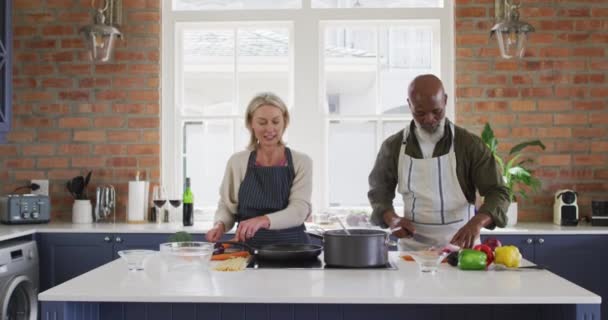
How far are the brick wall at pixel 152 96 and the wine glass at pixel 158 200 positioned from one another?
193 mm

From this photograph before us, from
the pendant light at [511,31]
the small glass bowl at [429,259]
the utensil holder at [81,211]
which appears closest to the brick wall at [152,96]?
the utensil holder at [81,211]

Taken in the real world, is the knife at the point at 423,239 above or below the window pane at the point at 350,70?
below

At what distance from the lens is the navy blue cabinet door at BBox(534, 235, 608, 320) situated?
12.9 feet

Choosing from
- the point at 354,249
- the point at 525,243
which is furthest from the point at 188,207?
the point at 354,249

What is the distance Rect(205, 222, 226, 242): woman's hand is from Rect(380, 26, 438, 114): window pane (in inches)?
89.6

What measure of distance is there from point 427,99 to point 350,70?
2.21 metres

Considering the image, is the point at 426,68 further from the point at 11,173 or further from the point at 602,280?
the point at 11,173

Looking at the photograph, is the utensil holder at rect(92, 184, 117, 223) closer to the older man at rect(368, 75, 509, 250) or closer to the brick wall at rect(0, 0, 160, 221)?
the brick wall at rect(0, 0, 160, 221)

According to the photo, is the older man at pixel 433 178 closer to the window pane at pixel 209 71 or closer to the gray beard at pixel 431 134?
the gray beard at pixel 431 134

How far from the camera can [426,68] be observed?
4.73 metres

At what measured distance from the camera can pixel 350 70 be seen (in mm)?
4727

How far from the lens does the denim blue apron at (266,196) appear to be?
9.49ft

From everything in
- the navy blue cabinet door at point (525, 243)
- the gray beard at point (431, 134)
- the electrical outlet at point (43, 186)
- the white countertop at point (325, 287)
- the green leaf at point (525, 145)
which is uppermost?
the gray beard at point (431, 134)

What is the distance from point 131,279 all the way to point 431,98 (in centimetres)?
132
